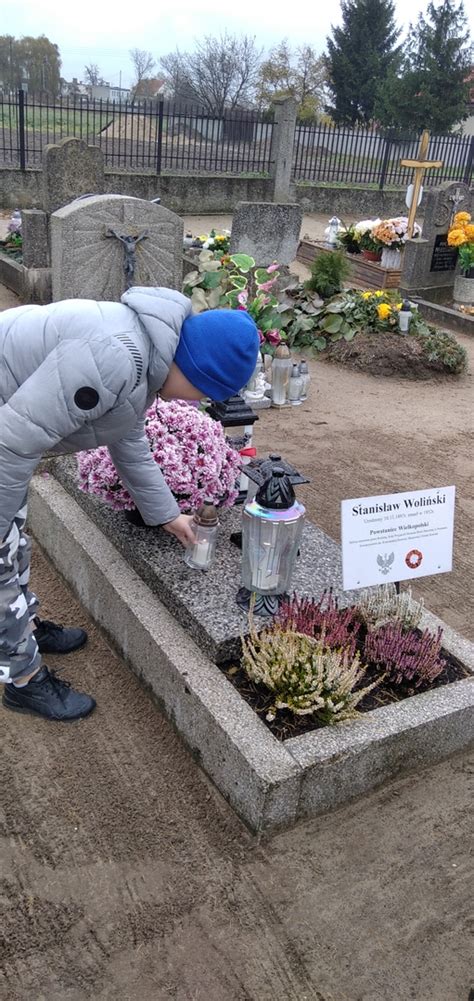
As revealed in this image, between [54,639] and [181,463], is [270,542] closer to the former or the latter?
[181,463]

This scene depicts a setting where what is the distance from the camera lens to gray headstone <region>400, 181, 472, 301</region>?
31.9 feet

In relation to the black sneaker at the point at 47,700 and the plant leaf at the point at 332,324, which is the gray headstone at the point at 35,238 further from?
the black sneaker at the point at 47,700

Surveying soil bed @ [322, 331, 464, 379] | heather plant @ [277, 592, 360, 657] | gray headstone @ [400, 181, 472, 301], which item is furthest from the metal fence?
heather plant @ [277, 592, 360, 657]

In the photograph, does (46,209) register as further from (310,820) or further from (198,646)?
(310,820)

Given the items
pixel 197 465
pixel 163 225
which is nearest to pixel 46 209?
pixel 163 225

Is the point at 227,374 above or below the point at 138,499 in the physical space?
above

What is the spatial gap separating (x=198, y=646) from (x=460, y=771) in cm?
99

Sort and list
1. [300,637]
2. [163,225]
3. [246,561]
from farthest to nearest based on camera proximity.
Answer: [163,225] → [246,561] → [300,637]

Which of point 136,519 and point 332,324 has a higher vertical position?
point 136,519

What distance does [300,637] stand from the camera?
2.63 m

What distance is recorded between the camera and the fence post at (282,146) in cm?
1708

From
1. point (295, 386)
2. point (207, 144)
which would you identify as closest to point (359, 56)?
point (207, 144)

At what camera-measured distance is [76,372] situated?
2.03 meters

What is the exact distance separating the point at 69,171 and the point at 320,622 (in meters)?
6.82
